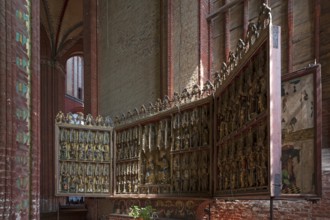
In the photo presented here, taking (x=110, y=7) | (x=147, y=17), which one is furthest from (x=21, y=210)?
(x=110, y=7)

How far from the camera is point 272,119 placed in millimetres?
4762

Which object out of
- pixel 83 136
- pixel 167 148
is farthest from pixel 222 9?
pixel 83 136

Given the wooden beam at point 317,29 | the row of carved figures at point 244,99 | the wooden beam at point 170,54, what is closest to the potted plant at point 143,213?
the row of carved figures at point 244,99

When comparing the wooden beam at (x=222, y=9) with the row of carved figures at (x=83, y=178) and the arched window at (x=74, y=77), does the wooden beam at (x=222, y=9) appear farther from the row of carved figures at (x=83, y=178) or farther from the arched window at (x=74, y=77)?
the arched window at (x=74, y=77)

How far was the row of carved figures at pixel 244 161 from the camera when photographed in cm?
511

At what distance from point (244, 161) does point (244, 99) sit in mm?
915

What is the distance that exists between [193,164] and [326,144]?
105 inches

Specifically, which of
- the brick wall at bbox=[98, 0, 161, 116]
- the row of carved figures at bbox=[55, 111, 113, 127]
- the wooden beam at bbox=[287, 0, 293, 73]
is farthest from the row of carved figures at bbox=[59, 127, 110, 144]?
the wooden beam at bbox=[287, 0, 293, 73]

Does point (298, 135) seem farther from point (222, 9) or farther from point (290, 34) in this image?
point (222, 9)

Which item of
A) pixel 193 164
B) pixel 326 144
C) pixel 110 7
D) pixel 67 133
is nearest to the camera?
pixel 326 144

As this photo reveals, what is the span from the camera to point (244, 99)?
6055 millimetres

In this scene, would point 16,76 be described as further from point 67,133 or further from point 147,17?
point 147,17

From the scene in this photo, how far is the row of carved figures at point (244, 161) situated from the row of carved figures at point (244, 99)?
246 mm

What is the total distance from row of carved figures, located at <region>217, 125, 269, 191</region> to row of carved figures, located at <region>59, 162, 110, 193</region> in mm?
4514
